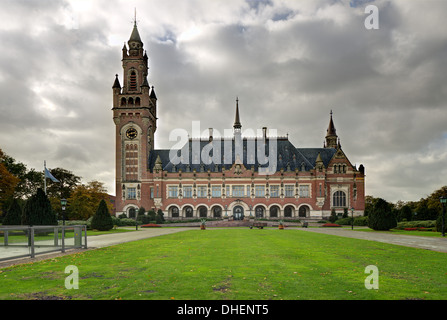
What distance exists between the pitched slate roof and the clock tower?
4.20 metres

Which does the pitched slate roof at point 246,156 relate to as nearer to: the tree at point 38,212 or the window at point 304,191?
the window at point 304,191

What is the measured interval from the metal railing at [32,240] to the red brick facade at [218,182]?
58469mm

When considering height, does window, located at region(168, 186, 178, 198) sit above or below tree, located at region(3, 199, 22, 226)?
above

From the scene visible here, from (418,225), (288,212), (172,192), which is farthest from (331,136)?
(418,225)

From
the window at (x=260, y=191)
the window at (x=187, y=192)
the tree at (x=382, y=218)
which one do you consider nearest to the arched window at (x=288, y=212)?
the window at (x=260, y=191)

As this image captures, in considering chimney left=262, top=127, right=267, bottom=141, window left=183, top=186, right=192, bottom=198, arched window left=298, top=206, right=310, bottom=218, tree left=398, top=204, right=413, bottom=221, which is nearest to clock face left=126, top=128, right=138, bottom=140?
window left=183, top=186, right=192, bottom=198

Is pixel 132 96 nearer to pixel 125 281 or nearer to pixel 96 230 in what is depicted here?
pixel 96 230

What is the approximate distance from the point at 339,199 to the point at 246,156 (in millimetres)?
22208

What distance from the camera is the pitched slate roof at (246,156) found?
80.6m

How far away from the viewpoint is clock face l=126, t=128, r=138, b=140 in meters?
80.7

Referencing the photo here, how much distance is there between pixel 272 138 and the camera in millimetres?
84062

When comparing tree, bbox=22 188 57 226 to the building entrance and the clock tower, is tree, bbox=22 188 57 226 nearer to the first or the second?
the clock tower
